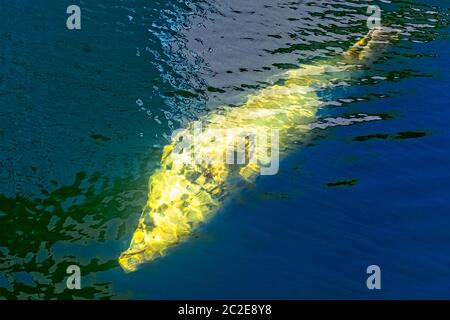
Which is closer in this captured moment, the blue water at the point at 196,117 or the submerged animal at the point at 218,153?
the blue water at the point at 196,117

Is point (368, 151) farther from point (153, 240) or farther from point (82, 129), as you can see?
point (82, 129)

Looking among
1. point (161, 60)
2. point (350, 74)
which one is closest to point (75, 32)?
point (161, 60)

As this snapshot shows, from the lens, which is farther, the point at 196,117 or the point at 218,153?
the point at 196,117

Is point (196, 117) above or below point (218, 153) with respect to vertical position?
above
